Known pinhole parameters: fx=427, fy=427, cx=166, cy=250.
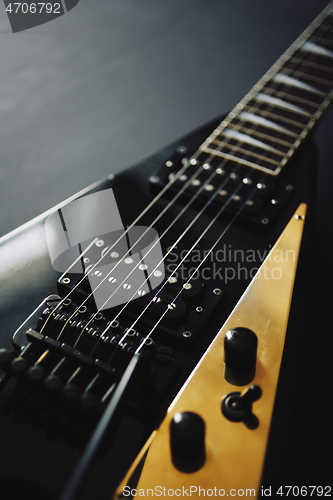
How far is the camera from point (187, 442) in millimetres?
474

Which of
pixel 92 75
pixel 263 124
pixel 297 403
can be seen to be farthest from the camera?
pixel 92 75

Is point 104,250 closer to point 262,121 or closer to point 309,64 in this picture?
point 262,121

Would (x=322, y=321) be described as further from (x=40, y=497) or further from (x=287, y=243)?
(x=40, y=497)

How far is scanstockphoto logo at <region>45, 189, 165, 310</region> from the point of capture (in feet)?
2.22

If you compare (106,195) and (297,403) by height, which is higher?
(106,195)

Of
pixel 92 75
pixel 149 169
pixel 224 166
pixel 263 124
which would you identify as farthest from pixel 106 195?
pixel 92 75

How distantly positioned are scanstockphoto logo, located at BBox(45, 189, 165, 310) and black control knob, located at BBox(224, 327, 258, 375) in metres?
0.17

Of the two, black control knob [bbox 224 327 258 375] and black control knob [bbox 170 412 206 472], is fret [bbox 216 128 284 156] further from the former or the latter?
black control knob [bbox 170 412 206 472]

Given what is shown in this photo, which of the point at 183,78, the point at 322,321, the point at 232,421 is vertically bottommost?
the point at 322,321

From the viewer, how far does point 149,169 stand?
36.9 inches

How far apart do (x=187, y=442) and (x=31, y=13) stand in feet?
4.56

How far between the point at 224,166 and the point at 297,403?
54cm

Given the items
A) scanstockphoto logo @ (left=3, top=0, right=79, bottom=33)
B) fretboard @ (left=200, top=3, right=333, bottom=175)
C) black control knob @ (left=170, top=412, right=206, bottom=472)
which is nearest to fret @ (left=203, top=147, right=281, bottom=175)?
fretboard @ (left=200, top=3, right=333, bottom=175)

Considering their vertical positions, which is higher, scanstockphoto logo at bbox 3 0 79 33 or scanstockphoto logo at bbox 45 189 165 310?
scanstockphoto logo at bbox 3 0 79 33
